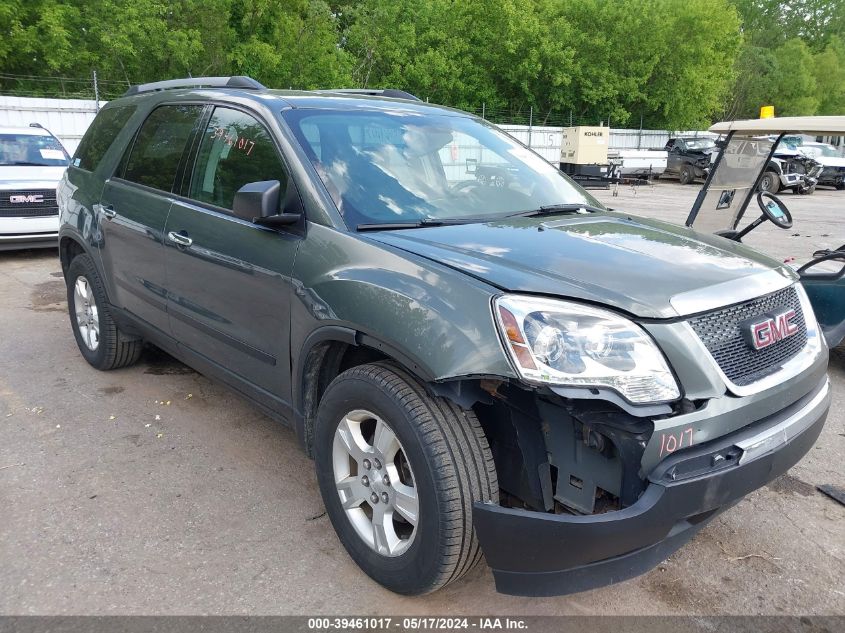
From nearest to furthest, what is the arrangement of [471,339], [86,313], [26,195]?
[471,339] < [86,313] < [26,195]

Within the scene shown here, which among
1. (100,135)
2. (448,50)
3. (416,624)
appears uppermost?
(448,50)

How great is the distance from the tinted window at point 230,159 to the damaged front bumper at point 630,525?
180 cm

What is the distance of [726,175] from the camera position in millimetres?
5492

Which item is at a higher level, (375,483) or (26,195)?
(26,195)

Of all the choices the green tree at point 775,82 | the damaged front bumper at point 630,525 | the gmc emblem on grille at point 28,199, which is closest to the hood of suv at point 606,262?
the damaged front bumper at point 630,525

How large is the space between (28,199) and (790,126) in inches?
349

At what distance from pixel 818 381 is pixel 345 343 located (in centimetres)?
182

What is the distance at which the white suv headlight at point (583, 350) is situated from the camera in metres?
2.04

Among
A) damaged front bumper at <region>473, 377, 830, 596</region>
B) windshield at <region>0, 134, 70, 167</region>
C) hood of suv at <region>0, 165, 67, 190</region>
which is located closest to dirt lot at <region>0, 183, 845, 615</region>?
damaged front bumper at <region>473, 377, 830, 596</region>

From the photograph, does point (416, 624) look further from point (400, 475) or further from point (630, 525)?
point (630, 525)

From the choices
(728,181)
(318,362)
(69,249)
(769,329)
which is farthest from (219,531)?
(728,181)

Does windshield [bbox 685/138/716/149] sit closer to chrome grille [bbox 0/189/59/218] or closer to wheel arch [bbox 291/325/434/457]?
chrome grille [bbox 0/189/59/218]

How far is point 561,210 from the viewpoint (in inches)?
131

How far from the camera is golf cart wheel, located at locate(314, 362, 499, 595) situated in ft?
7.24
